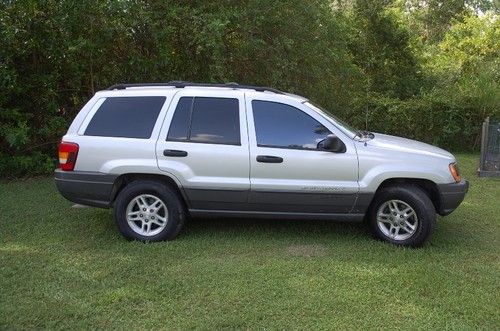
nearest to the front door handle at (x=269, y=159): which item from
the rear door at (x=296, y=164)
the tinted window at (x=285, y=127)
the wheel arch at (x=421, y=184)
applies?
the rear door at (x=296, y=164)

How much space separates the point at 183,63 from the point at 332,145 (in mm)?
5268

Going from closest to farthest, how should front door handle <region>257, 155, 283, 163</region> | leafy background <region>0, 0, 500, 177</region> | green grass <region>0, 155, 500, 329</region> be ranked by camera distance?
green grass <region>0, 155, 500, 329</region>
front door handle <region>257, 155, 283, 163</region>
leafy background <region>0, 0, 500, 177</region>

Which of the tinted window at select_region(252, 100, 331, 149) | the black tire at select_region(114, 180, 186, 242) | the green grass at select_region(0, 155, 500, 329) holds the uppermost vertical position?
the tinted window at select_region(252, 100, 331, 149)

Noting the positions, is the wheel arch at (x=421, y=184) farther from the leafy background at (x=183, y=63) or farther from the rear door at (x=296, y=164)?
the leafy background at (x=183, y=63)

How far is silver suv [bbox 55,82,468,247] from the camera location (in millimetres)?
5316

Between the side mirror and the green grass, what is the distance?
1008mm

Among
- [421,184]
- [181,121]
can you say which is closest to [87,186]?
[181,121]

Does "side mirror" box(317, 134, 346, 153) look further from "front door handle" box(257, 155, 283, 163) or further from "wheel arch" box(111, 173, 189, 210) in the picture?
"wheel arch" box(111, 173, 189, 210)

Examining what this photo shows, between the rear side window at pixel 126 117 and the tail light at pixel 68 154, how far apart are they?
0.67ft

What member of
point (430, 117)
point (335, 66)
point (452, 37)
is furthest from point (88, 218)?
point (452, 37)

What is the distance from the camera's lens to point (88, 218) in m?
6.40

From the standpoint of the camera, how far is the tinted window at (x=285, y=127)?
5387 mm

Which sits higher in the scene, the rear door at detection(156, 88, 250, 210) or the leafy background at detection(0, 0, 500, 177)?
the leafy background at detection(0, 0, 500, 177)

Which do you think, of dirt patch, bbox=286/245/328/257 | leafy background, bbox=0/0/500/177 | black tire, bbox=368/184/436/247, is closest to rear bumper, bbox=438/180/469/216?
black tire, bbox=368/184/436/247
